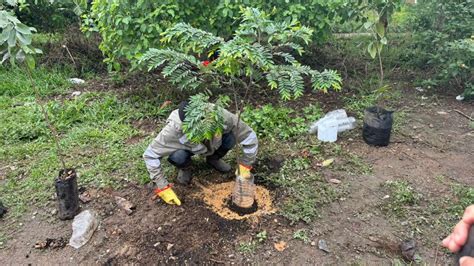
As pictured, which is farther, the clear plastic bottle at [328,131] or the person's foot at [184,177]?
the clear plastic bottle at [328,131]

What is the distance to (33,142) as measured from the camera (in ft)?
13.9

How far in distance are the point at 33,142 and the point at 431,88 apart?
16.4 ft

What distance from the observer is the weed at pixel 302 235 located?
2772mm

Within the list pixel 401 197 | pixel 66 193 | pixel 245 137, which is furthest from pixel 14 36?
pixel 401 197

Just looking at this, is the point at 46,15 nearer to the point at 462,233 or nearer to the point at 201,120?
the point at 201,120

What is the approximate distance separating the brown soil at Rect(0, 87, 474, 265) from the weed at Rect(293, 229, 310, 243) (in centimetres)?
3

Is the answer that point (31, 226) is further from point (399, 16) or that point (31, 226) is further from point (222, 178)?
point (399, 16)

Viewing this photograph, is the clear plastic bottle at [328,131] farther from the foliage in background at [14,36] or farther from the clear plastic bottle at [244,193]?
the foliage in background at [14,36]

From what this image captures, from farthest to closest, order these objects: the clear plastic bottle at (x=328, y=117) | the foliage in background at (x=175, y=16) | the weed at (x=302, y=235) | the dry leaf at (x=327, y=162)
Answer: the foliage in background at (x=175, y=16)
the clear plastic bottle at (x=328, y=117)
the dry leaf at (x=327, y=162)
the weed at (x=302, y=235)

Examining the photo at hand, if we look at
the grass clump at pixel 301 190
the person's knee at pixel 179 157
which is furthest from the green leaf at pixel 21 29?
the grass clump at pixel 301 190

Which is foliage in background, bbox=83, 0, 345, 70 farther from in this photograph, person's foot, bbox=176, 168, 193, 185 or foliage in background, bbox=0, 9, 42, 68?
foliage in background, bbox=0, 9, 42, 68

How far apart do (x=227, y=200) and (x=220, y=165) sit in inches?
16.6

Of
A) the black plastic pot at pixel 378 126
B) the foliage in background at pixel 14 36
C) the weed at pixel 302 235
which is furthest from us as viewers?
the black plastic pot at pixel 378 126

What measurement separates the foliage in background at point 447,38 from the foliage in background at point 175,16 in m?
1.52
